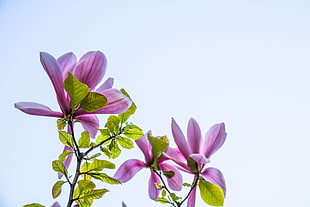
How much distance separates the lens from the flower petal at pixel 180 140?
0.34m

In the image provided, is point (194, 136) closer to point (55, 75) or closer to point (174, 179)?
point (174, 179)

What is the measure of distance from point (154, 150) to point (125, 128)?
4cm

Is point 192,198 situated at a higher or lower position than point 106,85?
lower

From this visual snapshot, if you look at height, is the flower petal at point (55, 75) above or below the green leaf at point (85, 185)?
above

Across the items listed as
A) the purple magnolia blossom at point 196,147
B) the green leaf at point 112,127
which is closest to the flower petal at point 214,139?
the purple magnolia blossom at point 196,147

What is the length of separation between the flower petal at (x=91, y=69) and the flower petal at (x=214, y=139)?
14 centimetres

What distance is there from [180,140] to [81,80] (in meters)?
0.12

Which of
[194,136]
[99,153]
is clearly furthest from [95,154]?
[194,136]

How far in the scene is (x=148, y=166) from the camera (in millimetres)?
363

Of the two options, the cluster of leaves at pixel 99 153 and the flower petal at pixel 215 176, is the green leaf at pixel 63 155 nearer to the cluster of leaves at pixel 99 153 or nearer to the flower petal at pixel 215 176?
the cluster of leaves at pixel 99 153

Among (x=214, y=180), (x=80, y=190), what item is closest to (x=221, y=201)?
(x=214, y=180)

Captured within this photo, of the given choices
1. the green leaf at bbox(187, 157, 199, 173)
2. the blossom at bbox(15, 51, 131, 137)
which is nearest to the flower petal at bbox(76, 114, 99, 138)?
the blossom at bbox(15, 51, 131, 137)

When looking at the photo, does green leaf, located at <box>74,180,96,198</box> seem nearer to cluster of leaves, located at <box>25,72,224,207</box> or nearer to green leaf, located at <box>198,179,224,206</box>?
cluster of leaves, located at <box>25,72,224,207</box>

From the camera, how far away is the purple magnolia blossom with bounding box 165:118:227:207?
0.34 metres
